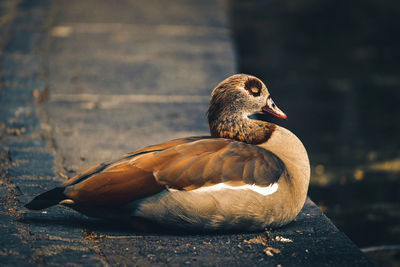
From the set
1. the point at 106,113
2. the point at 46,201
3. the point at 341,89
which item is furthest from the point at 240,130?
the point at 341,89

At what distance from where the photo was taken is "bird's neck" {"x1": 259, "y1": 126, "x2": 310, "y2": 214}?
3568 mm

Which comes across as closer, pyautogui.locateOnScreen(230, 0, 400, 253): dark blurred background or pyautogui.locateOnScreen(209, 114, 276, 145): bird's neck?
pyautogui.locateOnScreen(209, 114, 276, 145): bird's neck

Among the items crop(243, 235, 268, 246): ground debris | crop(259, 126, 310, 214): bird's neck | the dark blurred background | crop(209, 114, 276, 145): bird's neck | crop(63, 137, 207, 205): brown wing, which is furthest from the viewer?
the dark blurred background

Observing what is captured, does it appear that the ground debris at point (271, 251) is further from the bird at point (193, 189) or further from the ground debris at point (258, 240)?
the bird at point (193, 189)

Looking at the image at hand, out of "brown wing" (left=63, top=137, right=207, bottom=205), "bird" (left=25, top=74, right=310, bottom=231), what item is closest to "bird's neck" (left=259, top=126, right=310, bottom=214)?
"bird" (left=25, top=74, right=310, bottom=231)

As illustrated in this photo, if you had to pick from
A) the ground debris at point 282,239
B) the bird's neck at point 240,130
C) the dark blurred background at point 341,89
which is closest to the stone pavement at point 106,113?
the ground debris at point 282,239

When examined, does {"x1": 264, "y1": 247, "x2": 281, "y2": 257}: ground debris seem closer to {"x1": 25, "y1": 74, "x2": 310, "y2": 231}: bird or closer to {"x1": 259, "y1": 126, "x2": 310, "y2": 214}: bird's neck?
{"x1": 25, "y1": 74, "x2": 310, "y2": 231}: bird

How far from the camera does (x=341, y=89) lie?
7.63m

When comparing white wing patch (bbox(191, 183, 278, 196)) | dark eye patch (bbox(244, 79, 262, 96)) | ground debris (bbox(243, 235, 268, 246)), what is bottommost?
ground debris (bbox(243, 235, 268, 246))

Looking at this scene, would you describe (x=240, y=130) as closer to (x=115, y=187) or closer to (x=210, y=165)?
(x=210, y=165)

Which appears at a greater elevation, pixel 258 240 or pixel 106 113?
pixel 106 113

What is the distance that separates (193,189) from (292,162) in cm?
72

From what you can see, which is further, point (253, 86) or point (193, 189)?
point (253, 86)

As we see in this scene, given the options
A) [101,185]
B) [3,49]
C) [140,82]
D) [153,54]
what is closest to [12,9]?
[3,49]
